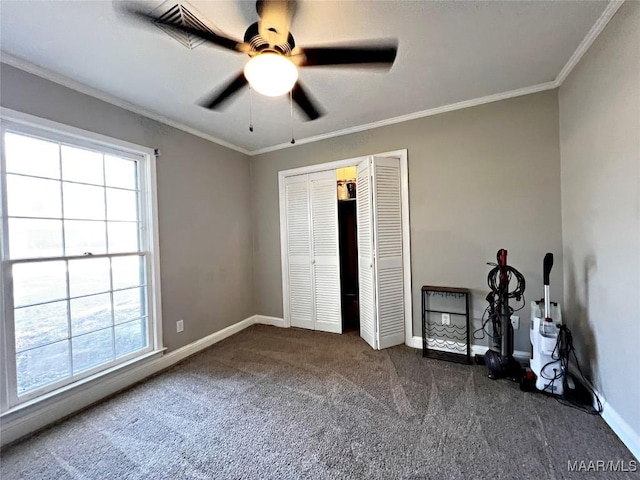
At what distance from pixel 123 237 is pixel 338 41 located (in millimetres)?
2410

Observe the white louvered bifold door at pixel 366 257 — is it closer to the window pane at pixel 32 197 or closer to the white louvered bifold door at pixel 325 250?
the white louvered bifold door at pixel 325 250

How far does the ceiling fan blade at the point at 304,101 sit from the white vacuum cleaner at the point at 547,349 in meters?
2.03

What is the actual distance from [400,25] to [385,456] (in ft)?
8.21

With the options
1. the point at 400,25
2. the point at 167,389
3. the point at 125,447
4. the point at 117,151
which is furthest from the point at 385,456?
the point at 117,151

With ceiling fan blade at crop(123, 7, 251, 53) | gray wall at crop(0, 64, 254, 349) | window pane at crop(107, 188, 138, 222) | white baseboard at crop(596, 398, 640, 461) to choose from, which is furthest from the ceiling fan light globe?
white baseboard at crop(596, 398, 640, 461)

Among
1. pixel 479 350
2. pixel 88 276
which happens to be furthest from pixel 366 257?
pixel 88 276

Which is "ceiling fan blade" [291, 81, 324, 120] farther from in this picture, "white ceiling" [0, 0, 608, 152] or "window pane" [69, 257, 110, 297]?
"window pane" [69, 257, 110, 297]

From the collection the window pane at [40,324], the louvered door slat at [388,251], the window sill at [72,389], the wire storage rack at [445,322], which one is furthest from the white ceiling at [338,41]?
the window sill at [72,389]

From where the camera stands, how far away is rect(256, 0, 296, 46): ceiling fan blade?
1.25m

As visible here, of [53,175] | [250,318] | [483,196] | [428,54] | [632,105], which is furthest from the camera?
[250,318]

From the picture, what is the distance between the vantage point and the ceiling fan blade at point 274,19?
1.25 metres

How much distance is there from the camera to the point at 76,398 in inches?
79.2

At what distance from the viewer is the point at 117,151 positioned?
2.40 metres

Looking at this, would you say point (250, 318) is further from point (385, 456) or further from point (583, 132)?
point (583, 132)
